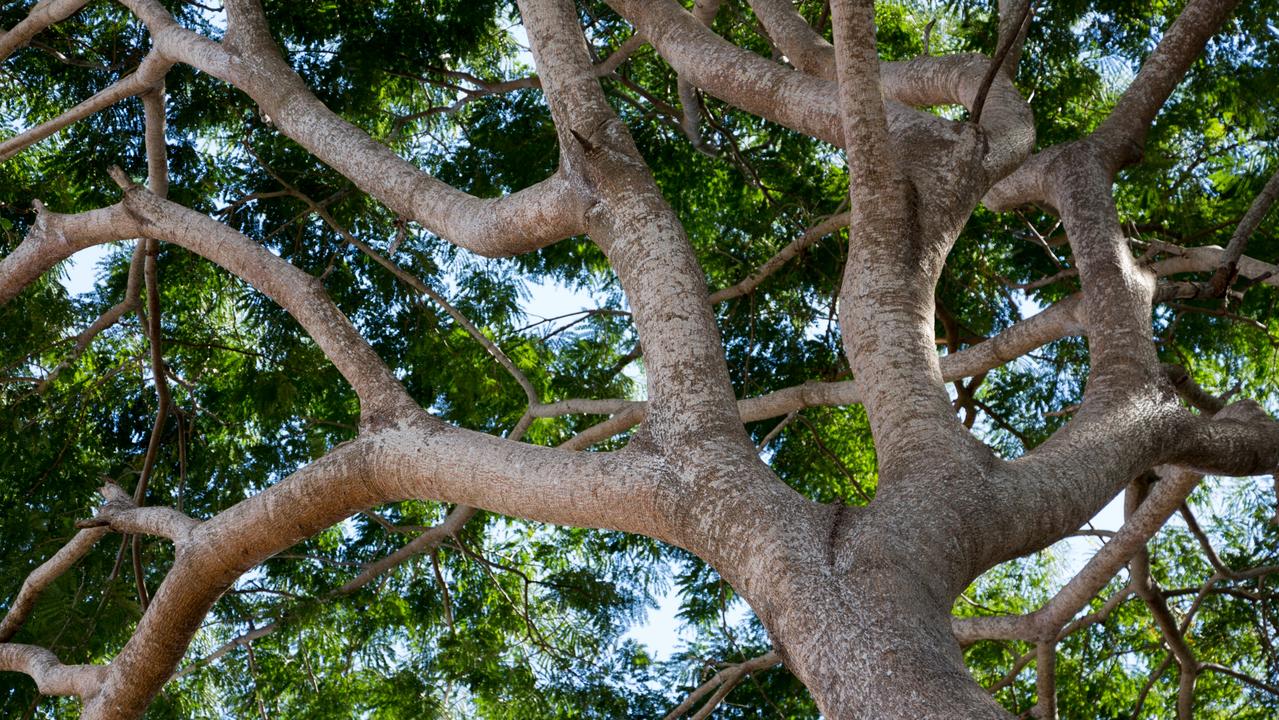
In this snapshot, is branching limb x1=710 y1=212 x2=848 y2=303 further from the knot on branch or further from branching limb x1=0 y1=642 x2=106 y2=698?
branching limb x1=0 y1=642 x2=106 y2=698

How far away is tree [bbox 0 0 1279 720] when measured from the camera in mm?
2434

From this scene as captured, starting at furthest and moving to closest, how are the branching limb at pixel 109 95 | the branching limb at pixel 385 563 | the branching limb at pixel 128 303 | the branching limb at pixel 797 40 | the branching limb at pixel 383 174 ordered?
the branching limb at pixel 128 303, the branching limb at pixel 385 563, the branching limb at pixel 109 95, the branching limb at pixel 797 40, the branching limb at pixel 383 174

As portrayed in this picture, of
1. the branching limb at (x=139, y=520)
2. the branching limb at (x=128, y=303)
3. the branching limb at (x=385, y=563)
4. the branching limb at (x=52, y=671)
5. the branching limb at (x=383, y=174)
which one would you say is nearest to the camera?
the branching limb at (x=383, y=174)

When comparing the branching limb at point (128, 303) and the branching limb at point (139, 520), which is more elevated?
the branching limb at point (128, 303)

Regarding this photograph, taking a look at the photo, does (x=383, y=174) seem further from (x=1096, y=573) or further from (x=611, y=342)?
(x=611, y=342)

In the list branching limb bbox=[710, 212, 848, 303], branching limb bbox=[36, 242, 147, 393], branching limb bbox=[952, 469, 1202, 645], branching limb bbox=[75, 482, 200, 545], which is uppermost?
branching limb bbox=[710, 212, 848, 303]

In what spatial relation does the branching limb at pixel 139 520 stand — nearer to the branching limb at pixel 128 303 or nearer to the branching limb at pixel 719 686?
the branching limb at pixel 128 303

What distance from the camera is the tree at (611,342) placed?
7.98ft

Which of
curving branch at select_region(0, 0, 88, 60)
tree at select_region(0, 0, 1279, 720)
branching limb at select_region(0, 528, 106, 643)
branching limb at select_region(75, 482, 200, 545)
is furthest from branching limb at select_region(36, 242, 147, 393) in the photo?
branching limb at select_region(75, 482, 200, 545)

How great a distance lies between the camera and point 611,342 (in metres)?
6.03

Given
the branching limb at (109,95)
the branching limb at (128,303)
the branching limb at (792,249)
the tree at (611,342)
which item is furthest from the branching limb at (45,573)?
the branching limb at (792,249)

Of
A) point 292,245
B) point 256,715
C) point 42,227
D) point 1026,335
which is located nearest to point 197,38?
point 42,227

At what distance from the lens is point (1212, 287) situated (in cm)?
306

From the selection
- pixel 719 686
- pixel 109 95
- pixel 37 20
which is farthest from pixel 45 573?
pixel 719 686
